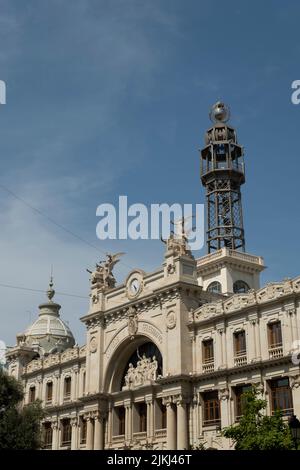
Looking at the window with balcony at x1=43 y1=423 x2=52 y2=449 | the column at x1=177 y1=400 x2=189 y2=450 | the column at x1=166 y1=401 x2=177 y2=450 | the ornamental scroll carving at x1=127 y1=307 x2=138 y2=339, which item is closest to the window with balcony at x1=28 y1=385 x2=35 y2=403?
the window with balcony at x1=43 y1=423 x2=52 y2=449

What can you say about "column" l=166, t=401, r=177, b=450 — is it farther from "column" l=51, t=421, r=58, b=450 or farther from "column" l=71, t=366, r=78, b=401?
"column" l=51, t=421, r=58, b=450

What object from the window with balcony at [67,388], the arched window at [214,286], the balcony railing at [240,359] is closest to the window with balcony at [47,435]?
the window with balcony at [67,388]

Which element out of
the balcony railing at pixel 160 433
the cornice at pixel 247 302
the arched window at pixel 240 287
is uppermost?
the arched window at pixel 240 287

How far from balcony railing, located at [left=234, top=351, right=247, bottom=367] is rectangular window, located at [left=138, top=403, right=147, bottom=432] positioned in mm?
9296

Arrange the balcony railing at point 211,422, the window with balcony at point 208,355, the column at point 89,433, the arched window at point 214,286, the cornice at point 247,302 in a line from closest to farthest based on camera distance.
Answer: the cornice at point 247,302 → the balcony railing at point 211,422 → the window with balcony at point 208,355 → the column at point 89,433 → the arched window at point 214,286

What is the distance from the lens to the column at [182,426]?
46.5m

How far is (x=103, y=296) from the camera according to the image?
191ft

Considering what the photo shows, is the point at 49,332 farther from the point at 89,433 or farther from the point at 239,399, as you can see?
the point at 239,399

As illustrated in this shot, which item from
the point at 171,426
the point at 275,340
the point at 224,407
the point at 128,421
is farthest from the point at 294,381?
the point at 128,421

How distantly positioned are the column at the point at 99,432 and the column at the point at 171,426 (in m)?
8.45

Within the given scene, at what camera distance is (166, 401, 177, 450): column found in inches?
1850

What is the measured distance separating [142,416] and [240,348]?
10468 mm

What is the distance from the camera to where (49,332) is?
7625cm

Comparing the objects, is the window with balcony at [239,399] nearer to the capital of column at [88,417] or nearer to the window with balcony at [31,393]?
the capital of column at [88,417]
